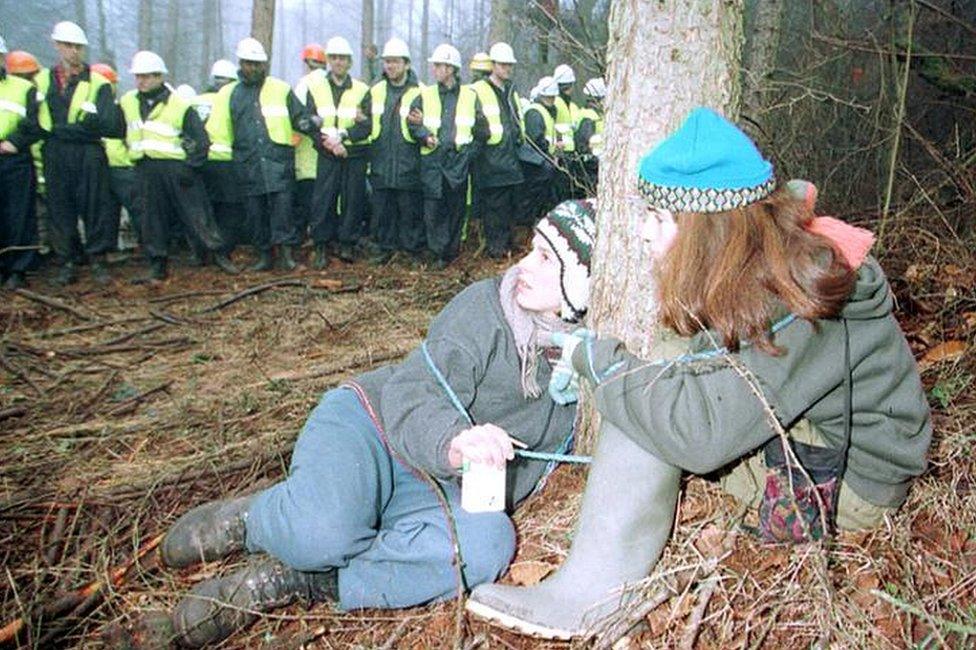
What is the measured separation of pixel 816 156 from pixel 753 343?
5.61m

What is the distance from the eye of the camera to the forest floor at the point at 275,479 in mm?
1875

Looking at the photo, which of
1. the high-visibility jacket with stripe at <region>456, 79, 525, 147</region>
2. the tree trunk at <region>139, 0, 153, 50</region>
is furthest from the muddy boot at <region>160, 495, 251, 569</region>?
the tree trunk at <region>139, 0, 153, 50</region>

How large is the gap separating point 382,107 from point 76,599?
6.97 m

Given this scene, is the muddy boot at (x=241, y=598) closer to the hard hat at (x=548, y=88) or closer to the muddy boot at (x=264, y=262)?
the muddy boot at (x=264, y=262)

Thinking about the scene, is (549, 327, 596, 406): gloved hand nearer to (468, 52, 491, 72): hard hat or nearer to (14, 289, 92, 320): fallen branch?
(14, 289, 92, 320): fallen branch

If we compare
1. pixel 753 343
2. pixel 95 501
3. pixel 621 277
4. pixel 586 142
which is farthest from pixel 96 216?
pixel 753 343

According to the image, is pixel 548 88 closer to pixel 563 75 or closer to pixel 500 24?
pixel 563 75

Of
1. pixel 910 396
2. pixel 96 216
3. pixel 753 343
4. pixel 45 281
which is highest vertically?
pixel 753 343

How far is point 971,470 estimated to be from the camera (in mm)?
2357

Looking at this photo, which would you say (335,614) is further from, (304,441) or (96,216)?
(96,216)

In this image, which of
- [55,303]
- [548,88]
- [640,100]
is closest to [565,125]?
[548,88]

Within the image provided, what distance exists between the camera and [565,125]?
10039mm

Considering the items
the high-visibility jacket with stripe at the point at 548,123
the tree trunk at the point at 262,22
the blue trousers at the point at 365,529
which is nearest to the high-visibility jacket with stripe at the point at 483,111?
the high-visibility jacket with stripe at the point at 548,123

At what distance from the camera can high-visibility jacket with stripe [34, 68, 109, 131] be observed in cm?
702
